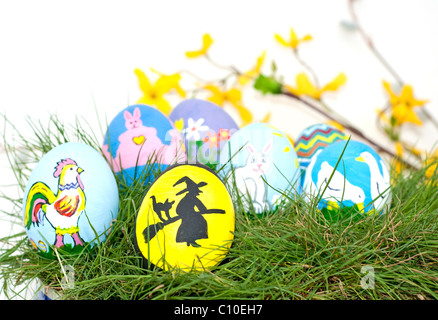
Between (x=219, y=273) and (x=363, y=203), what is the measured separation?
266 millimetres

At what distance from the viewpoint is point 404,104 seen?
127cm

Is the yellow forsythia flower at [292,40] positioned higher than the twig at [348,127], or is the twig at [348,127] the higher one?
the yellow forsythia flower at [292,40]

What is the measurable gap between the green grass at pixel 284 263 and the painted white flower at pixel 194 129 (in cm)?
16

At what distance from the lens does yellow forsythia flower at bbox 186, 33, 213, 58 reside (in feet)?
3.89

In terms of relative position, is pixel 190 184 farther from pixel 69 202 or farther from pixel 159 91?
pixel 159 91

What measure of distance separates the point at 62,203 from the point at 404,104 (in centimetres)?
94

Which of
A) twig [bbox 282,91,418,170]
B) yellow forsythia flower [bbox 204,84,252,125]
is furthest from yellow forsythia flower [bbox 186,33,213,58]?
twig [bbox 282,91,418,170]

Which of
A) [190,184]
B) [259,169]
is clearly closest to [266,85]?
[259,169]

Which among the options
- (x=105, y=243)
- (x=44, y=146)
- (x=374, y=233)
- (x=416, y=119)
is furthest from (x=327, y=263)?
(x=416, y=119)

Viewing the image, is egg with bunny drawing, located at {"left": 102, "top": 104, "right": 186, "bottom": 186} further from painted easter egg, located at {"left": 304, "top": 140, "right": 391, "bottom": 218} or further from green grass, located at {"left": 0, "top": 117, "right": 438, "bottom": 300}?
painted easter egg, located at {"left": 304, "top": 140, "right": 391, "bottom": 218}

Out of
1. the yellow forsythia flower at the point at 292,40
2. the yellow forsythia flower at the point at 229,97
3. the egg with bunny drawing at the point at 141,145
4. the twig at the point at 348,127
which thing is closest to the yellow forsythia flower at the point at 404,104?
the twig at the point at 348,127

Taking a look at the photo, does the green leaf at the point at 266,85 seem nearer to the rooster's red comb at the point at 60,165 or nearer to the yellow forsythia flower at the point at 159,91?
the yellow forsythia flower at the point at 159,91

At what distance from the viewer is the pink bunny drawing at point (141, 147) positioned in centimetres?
81

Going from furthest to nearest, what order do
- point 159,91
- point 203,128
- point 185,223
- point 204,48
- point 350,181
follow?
point 204,48, point 159,91, point 203,128, point 350,181, point 185,223
